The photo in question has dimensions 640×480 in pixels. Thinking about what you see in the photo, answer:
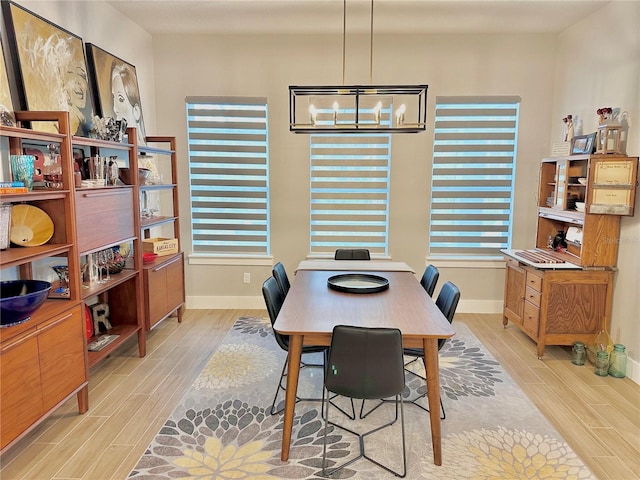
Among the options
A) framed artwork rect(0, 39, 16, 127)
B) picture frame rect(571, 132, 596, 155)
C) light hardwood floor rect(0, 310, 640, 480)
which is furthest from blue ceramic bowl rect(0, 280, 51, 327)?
picture frame rect(571, 132, 596, 155)

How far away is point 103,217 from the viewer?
3004 mm

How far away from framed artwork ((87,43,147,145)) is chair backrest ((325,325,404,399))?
2943 millimetres

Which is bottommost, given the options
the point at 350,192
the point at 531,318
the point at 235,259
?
the point at 531,318

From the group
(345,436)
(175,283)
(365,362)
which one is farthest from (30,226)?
(345,436)

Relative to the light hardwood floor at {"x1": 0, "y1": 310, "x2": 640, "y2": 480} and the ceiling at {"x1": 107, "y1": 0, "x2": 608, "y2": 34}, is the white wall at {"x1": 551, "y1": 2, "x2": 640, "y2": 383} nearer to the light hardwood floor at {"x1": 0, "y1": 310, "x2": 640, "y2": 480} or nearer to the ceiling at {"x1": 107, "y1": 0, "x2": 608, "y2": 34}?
the ceiling at {"x1": 107, "y1": 0, "x2": 608, "y2": 34}

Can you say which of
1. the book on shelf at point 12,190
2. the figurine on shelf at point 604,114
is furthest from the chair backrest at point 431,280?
the book on shelf at point 12,190

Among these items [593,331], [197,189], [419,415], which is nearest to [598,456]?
[419,415]

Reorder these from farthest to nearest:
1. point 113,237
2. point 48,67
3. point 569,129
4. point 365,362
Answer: point 569,129 < point 113,237 < point 48,67 < point 365,362

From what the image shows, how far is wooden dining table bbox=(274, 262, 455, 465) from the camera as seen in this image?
2.20 meters

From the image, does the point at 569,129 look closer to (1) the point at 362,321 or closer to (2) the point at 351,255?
(2) the point at 351,255

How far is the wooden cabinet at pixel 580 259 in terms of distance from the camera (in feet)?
10.9

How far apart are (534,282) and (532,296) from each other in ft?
0.44

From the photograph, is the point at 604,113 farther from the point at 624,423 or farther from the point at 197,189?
the point at 197,189

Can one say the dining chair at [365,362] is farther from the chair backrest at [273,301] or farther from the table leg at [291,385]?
the chair backrest at [273,301]
